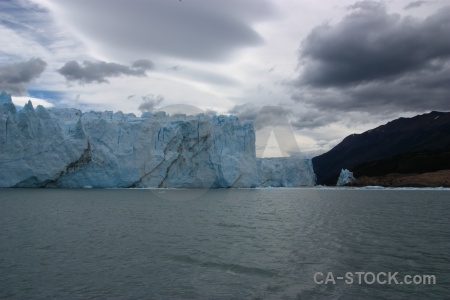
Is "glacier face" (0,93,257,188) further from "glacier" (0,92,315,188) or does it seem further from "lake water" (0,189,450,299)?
"lake water" (0,189,450,299)

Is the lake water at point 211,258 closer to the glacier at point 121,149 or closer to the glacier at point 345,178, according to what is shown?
the glacier at point 121,149

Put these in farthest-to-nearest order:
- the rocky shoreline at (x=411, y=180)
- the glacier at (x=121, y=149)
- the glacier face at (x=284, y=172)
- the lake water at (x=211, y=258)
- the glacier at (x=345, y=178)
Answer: the glacier at (x=345, y=178), the glacier face at (x=284, y=172), the rocky shoreline at (x=411, y=180), the glacier at (x=121, y=149), the lake water at (x=211, y=258)

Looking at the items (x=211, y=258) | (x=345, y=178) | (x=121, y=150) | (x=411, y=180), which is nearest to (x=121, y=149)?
A: (x=121, y=150)

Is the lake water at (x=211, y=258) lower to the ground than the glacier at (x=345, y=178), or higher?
lower

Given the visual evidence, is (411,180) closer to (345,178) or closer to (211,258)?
(345,178)

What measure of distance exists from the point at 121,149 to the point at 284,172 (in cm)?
4769

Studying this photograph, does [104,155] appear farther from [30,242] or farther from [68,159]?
[30,242]

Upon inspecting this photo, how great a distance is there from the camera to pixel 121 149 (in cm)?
5588

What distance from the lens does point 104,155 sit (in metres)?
53.7

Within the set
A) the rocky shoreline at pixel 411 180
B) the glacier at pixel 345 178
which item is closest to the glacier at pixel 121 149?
the rocky shoreline at pixel 411 180

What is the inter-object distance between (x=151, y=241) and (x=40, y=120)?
4221cm

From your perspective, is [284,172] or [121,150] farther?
[284,172]

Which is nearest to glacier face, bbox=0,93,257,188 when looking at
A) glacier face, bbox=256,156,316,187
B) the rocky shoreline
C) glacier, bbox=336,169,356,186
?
glacier face, bbox=256,156,316,187

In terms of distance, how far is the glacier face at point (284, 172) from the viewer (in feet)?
292
